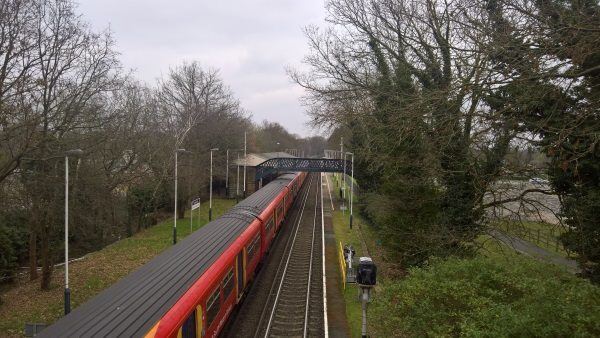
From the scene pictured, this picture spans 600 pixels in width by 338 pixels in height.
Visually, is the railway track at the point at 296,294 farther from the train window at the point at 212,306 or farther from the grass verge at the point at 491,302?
the grass verge at the point at 491,302

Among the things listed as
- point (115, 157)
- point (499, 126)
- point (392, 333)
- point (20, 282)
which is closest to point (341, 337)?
point (392, 333)

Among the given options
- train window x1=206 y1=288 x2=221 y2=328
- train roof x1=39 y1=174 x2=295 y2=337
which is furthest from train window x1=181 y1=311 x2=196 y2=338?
train window x1=206 y1=288 x2=221 y2=328

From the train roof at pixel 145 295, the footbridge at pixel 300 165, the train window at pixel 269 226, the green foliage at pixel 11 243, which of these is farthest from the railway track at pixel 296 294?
the footbridge at pixel 300 165

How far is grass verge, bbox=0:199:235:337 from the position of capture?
1424 cm

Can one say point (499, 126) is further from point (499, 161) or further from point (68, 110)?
point (68, 110)

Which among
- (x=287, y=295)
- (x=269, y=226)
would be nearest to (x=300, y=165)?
(x=269, y=226)

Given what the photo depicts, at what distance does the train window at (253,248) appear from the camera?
1486 centimetres

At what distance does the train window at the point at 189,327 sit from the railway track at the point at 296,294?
3624 millimetres

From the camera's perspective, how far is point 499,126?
24.8ft

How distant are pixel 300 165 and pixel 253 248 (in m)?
27.3

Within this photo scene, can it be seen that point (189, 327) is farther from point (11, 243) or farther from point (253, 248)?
point (11, 243)

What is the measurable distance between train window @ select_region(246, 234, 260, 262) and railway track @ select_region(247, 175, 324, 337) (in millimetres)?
1523

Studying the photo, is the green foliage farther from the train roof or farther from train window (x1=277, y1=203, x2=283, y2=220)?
train window (x1=277, y1=203, x2=283, y2=220)

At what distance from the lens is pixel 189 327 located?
8.16 meters
